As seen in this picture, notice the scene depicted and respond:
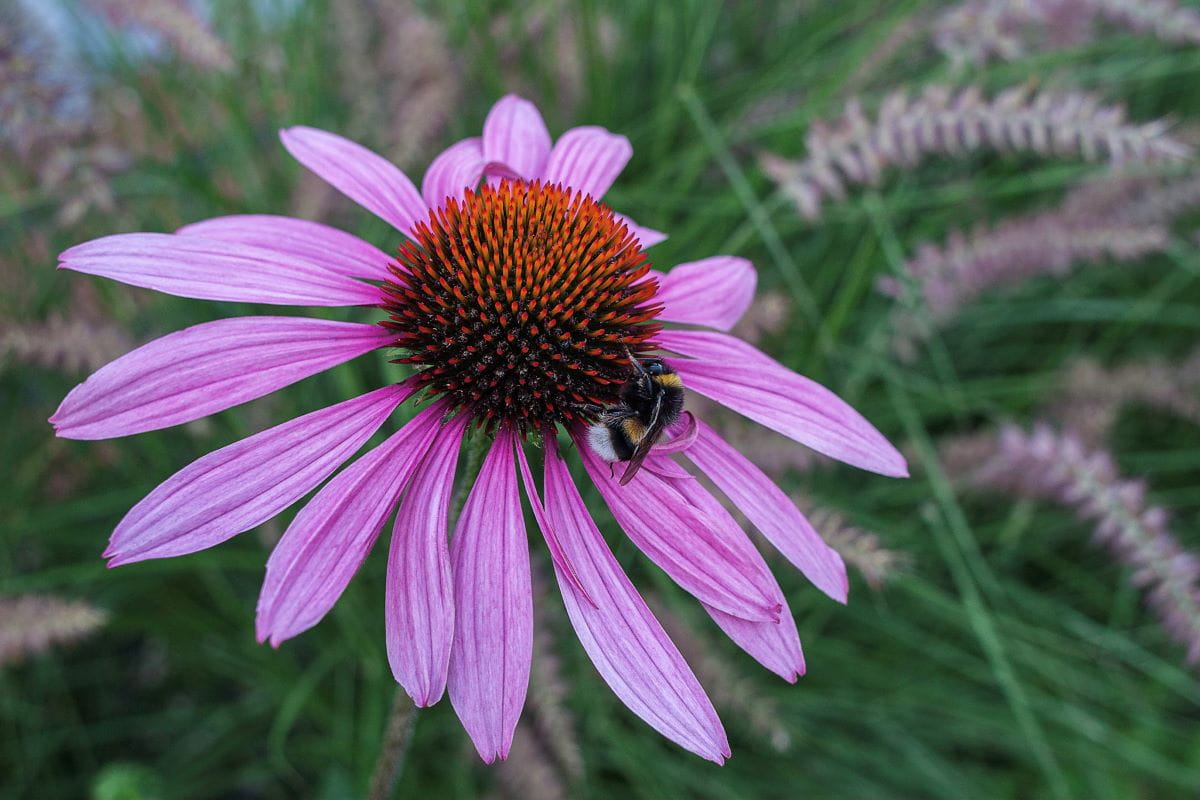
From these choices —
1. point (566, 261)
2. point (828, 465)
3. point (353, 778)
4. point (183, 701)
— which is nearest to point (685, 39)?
point (828, 465)

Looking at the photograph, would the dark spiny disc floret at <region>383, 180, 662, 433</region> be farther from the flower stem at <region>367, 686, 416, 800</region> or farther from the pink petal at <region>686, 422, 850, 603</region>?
the flower stem at <region>367, 686, 416, 800</region>

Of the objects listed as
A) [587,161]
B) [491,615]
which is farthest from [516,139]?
[491,615]

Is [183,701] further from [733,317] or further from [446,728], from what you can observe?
[733,317]

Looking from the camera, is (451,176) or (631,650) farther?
(451,176)

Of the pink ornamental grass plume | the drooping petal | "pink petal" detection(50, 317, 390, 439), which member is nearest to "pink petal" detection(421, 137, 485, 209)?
the pink ornamental grass plume

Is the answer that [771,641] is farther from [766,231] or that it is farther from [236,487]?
[766,231]
